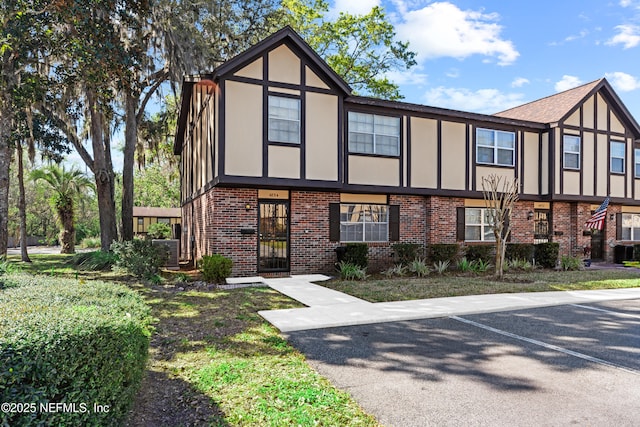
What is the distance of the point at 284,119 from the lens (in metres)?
11.9

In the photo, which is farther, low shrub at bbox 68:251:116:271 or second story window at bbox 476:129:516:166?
second story window at bbox 476:129:516:166

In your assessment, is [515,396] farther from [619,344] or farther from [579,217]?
[579,217]


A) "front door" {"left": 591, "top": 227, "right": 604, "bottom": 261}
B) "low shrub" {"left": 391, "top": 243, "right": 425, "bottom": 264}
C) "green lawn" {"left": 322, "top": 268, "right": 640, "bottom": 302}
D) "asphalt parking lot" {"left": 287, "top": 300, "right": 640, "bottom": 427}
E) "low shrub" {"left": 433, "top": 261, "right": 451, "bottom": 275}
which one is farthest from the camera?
"front door" {"left": 591, "top": 227, "right": 604, "bottom": 261}

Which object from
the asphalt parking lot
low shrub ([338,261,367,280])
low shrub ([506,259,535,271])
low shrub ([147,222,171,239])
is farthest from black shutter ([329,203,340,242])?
low shrub ([147,222,171,239])

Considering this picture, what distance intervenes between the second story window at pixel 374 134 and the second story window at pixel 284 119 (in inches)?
84.6

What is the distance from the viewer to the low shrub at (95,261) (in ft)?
44.7

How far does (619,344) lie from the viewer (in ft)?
18.7

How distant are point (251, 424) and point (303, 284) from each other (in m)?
7.41

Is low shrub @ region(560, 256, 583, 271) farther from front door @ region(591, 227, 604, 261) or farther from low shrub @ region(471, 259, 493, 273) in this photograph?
front door @ region(591, 227, 604, 261)

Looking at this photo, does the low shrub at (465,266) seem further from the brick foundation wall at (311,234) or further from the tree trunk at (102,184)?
the tree trunk at (102,184)

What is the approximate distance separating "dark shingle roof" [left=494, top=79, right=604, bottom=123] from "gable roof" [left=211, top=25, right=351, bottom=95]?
9450 mm

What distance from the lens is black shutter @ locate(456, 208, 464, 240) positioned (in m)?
14.8

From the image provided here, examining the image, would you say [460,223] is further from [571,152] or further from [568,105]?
[568,105]

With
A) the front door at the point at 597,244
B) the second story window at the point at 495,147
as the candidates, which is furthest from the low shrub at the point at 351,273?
the front door at the point at 597,244
